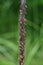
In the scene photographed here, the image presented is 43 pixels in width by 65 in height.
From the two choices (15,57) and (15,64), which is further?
(15,57)

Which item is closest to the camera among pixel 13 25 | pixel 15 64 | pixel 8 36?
pixel 15 64

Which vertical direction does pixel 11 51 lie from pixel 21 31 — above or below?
below

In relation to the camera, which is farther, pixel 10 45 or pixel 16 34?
pixel 16 34

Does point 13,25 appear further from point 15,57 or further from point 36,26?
point 15,57

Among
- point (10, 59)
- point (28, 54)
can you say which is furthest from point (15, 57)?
point (28, 54)

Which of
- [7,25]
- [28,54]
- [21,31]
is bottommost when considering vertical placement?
[7,25]

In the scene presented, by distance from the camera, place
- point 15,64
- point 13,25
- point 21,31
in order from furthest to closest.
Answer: point 13,25
point 15,64
point 21,31

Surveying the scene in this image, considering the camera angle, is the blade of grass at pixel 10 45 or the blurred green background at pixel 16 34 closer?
the blurred green background at pixel 16 34

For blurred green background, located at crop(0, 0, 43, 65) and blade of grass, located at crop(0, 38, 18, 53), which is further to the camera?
blade of grass, located at crop(0, 38, 18, 53)
